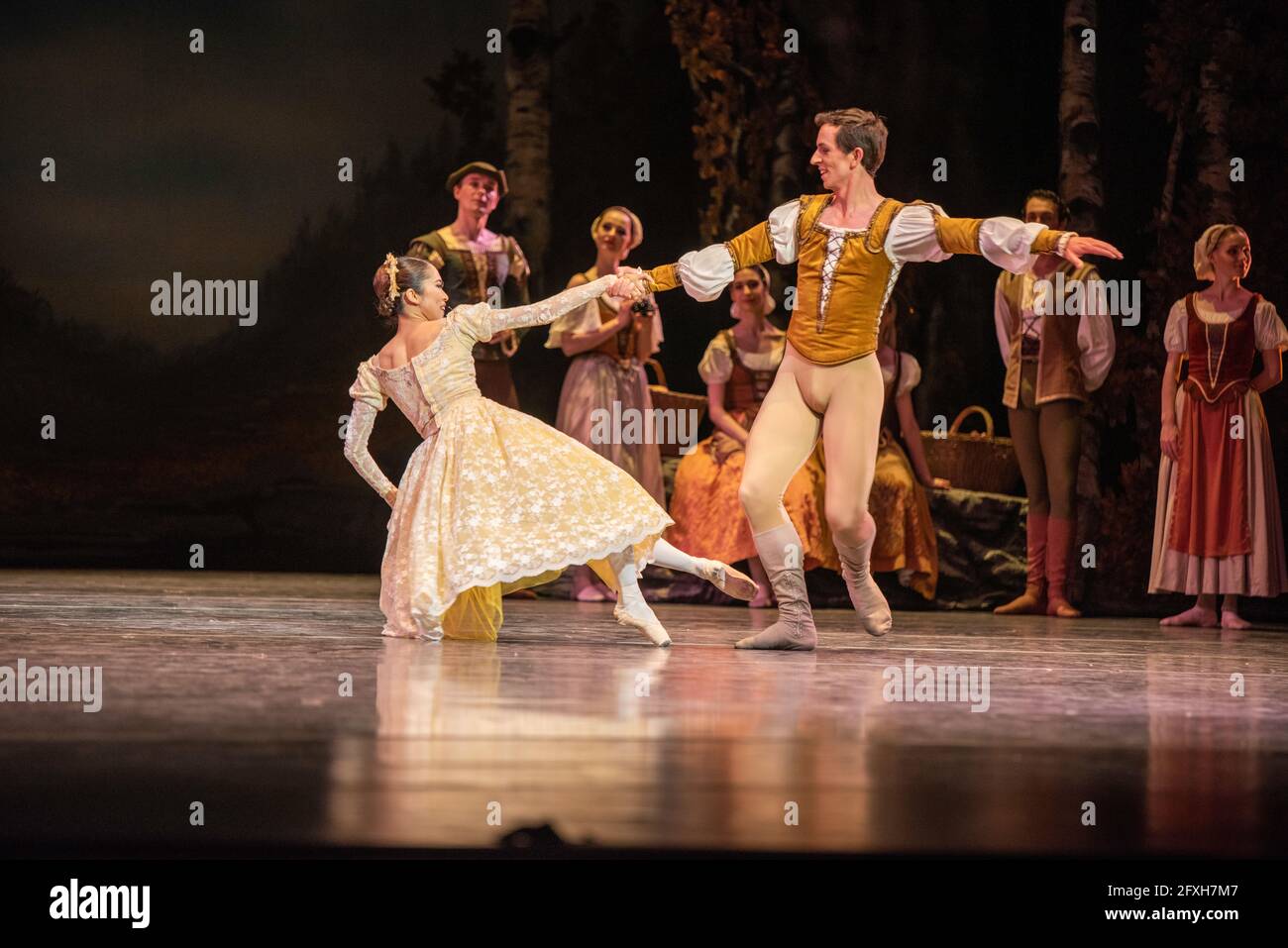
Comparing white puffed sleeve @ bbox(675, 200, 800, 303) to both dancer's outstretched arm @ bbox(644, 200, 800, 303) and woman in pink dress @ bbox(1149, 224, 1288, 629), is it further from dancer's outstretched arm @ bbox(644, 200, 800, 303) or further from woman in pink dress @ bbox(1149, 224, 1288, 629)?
woman in pink dress @ bbox(1149, 224, 1288, 629)

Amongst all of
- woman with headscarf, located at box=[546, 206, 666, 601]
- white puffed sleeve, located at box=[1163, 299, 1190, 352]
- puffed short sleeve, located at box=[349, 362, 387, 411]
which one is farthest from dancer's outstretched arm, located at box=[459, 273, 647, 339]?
white puffed sleeve, located at box=[1163, 299, 1190, 352]

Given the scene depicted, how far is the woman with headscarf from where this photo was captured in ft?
24.5

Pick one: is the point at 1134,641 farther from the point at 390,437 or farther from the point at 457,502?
the point at 390,437

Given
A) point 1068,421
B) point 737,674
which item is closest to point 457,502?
point 737,674

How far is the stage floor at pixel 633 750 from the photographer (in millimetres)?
2109

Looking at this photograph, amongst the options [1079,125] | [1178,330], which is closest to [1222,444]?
[1178,330]

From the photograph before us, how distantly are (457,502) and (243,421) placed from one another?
15.5ft

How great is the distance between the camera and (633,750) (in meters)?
2.62

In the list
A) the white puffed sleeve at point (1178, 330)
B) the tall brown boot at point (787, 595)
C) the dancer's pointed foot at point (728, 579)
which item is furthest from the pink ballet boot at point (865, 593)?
the white puffed sleeve at point (1178, 330)

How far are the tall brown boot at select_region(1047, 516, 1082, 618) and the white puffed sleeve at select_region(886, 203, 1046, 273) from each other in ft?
7.84

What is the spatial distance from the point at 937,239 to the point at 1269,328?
8.44ft

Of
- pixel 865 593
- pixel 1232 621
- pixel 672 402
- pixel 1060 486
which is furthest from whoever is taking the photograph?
pixel 672 402

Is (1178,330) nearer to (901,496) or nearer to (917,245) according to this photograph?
(901,496)

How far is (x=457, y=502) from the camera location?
481cm
